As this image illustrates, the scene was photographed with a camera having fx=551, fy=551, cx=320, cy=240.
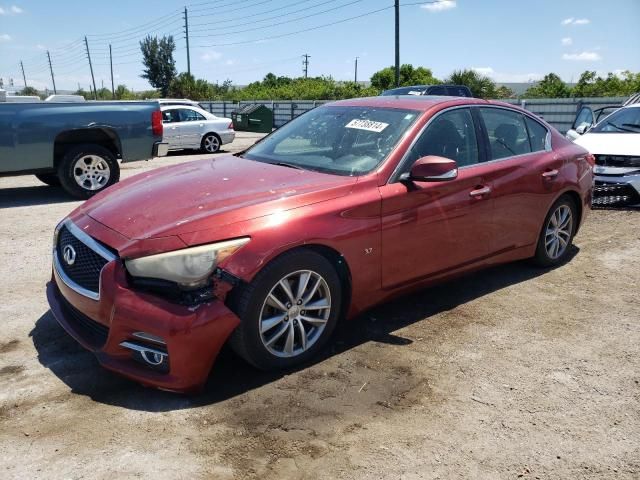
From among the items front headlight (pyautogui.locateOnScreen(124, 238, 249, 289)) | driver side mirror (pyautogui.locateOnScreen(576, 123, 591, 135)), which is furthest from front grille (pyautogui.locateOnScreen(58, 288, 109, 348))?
driver side mirror (pyautogui.locateOnScreen(576, 123, 591, 135))

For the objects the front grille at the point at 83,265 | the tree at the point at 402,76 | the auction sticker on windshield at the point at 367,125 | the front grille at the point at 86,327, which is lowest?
the front grille at the point at 86,327

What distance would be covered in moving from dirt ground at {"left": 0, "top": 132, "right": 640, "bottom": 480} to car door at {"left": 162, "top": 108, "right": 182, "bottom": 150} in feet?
37.5

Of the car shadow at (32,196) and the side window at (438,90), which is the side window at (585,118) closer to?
the side window at (438,90)

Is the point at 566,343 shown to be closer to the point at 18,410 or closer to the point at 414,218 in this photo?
the point at 414,218

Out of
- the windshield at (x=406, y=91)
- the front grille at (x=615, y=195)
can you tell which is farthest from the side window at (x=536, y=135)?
the windshield at (x=406, y=91)

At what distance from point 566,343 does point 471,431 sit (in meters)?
1.38

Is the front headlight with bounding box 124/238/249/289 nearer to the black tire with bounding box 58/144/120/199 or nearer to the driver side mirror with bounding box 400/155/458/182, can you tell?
the driver side mirror with bounding box 400/155/458/182

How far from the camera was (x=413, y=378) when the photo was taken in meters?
3.29

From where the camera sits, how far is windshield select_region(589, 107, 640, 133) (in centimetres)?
841

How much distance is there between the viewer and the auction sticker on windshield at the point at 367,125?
4.05 metres

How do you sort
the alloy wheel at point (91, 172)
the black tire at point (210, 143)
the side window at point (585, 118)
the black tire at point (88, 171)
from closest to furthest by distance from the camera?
the black tire at point (88, 171)
the alloy wheel at point (91, 172)
the side window at point (585, 118)
the black tire at point (210, 143)

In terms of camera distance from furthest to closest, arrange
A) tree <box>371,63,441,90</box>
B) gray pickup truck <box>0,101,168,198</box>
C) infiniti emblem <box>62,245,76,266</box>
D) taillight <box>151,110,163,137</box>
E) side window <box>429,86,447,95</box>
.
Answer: tree <box>371,63,441,90</box> < side window <box>429,86,447,95</box> < taillight <box>151,110,163,137</box> < gray pickup truck <box>0,101,168,198</box> < infiniti emblem <box>62,245,76,266</box>

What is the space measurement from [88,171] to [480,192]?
6477 mm

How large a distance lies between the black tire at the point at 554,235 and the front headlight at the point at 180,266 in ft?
11.0
